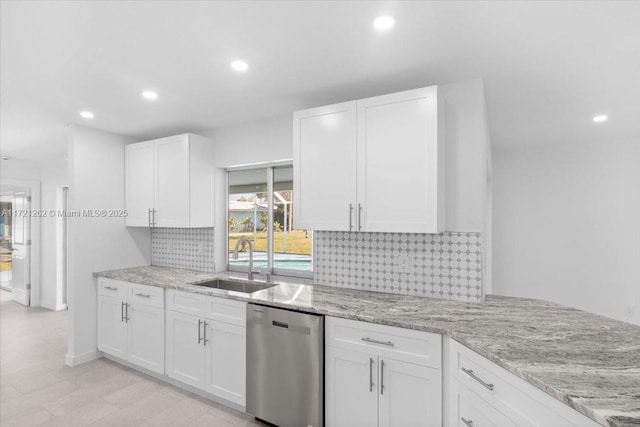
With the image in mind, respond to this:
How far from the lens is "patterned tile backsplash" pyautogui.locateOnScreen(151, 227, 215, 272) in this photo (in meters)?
3.64

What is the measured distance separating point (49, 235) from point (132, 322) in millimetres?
3653

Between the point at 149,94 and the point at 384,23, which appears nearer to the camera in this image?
the point at 384,23

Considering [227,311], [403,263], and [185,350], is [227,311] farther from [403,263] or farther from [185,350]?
[403,263]

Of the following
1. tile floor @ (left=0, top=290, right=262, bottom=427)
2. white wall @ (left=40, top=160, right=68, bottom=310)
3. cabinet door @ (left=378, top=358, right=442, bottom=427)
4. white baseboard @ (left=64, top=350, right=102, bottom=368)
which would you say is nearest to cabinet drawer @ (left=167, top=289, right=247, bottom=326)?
tile floor @ (left=0, top=290, right=262, bottom=427)

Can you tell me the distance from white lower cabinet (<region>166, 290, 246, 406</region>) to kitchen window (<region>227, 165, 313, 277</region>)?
64 cm

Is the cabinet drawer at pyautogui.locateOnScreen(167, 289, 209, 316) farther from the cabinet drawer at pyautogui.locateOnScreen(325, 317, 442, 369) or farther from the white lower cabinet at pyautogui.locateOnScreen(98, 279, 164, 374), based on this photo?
the cabinet drawer at pyautogui.locateOnScreen(325, 317, 442, 369)

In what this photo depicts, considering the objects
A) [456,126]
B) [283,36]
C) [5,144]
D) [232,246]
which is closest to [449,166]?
[456,126]

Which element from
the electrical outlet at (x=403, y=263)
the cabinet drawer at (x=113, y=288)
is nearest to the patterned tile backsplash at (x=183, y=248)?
the cabinet drawer at (x=113, y=288)

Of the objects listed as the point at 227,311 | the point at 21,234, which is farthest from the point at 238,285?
the point at 21,234

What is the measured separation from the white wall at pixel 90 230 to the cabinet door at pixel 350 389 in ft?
9.31

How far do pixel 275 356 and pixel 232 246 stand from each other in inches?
68.0

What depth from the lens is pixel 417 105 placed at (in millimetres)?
2139

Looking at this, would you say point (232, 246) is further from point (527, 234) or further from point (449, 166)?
point (527, 234)

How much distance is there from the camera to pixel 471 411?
5.22 ft
